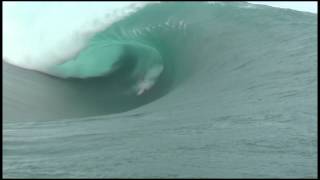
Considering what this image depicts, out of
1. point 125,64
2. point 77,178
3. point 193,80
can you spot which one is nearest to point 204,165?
point 77,178

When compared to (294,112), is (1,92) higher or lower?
lower

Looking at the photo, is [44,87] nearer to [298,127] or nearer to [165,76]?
[165,76]

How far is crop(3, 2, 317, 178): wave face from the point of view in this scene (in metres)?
5.21

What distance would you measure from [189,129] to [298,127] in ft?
3.91

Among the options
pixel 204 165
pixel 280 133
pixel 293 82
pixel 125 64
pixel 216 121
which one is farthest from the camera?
pixel 125 64

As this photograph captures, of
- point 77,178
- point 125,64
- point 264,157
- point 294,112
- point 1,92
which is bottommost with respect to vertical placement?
point 125,64

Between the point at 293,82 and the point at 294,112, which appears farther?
the point at 293,82

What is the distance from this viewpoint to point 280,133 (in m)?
6.27

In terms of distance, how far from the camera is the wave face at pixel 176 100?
5215 mm

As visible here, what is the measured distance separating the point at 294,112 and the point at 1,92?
4.30 m

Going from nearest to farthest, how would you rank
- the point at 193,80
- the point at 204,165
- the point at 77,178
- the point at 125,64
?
the point at 77,178 → the point at 204,165 → the point at 193,80 → the point at 125,64

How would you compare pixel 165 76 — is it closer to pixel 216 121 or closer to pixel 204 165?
pixel 216 121

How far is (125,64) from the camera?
1508cm

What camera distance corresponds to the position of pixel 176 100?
378 inches
